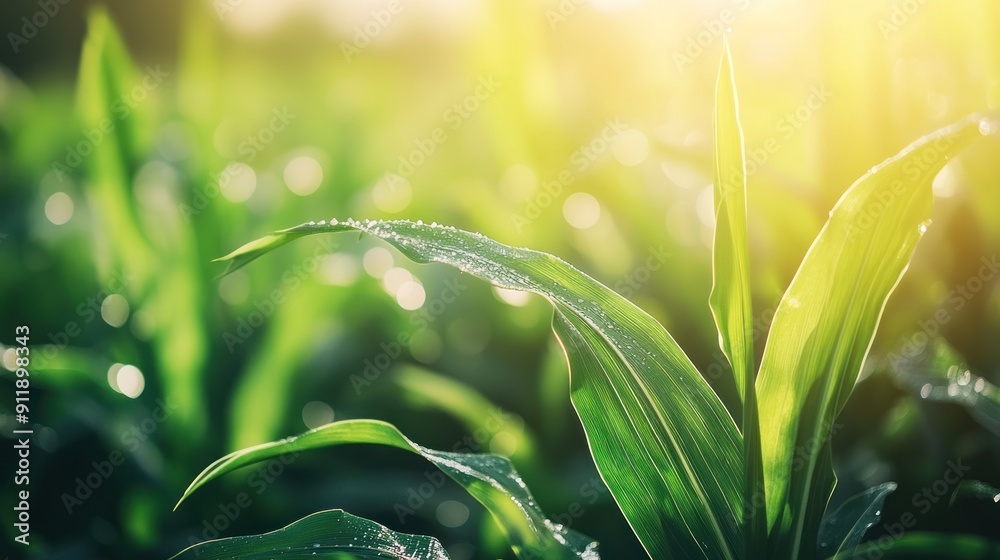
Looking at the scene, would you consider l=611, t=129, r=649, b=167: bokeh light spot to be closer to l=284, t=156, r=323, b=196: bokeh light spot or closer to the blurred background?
the blurred background

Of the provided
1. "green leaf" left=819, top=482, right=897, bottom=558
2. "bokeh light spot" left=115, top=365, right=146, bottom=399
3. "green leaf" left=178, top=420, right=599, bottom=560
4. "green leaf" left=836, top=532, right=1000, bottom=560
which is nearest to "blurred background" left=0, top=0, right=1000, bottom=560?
"bokeh light spot" left=115, top=365, right=146, bottom=399

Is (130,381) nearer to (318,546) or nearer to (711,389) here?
(318,546)

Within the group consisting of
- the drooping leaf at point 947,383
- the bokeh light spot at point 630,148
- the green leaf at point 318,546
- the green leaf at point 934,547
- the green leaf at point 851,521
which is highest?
Result: the bokeh light spot at point 630,148

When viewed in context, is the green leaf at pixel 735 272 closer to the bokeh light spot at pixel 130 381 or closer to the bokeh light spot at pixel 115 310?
the bokeh light spot at pixel 130 381

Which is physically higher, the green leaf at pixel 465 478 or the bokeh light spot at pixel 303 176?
the bokeh light spot at pixel 303 176

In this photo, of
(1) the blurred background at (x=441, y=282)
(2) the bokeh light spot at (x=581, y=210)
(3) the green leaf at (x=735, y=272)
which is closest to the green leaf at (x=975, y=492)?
(1) the blurred background at (x=441, y=282)

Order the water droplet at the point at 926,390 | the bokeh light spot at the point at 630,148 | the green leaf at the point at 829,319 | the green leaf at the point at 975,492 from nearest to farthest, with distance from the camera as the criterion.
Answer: the green leaf at the point at 829,319 < the green leaf at the point at 975,492 < the water droplet at the point at 926,390 < the bokeh light spot at the point at 630,148

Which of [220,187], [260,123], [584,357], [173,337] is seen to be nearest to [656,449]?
[584,357]
